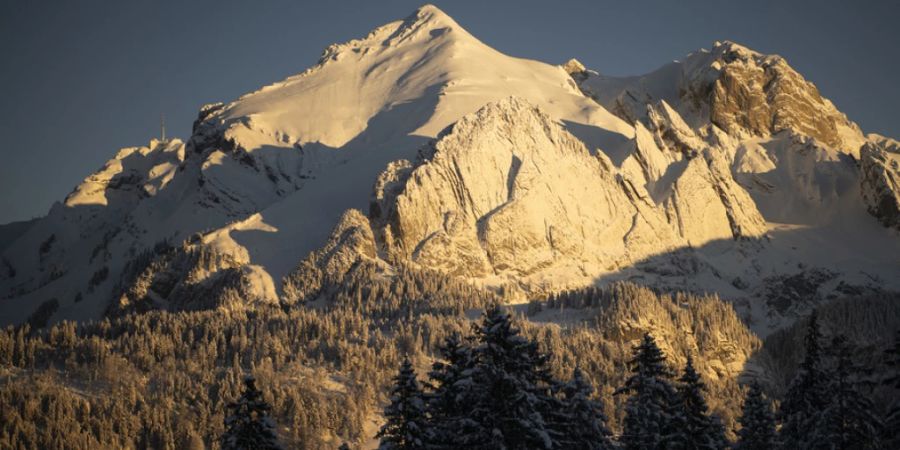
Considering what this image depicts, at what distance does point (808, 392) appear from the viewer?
80250 millimetres

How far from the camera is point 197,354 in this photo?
185 metres

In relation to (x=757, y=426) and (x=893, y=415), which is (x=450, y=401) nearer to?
(x=893, y=415)

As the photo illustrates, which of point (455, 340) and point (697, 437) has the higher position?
point (455, 340)

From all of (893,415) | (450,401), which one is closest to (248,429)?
(450,401)

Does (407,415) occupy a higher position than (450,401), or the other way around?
(450,401)

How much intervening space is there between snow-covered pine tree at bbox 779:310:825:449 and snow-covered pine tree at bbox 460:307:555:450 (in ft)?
62.4

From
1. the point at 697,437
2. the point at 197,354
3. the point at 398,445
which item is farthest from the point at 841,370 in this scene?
the point at 197,354

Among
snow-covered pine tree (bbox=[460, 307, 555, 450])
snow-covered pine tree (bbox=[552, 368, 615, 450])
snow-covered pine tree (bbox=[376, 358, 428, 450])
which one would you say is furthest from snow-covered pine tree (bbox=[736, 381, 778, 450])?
snow-covered pine tree (bbox=[376, 358, 428, 450])

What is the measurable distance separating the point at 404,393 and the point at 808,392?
2653 centimetres

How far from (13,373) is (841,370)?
130 metres

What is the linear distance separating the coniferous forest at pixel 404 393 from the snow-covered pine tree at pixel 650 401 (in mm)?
136

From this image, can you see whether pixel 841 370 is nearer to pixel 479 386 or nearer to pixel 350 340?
pixel 479 386

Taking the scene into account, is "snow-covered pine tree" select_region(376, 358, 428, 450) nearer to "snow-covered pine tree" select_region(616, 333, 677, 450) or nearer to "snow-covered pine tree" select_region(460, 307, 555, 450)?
"snow-covered pine tree" select_region(460, 307, 555, 450)

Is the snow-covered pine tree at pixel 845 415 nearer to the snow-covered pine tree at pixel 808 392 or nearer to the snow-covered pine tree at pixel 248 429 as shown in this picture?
the snow-covered pine tree at pixel 808 392
